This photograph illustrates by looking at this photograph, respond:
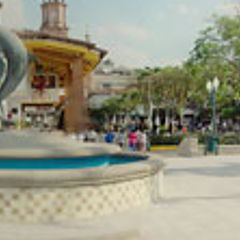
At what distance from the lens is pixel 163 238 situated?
632cm

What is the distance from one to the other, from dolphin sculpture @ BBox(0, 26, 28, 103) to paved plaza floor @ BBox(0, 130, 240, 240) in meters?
4.33

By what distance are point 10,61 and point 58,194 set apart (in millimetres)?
4461

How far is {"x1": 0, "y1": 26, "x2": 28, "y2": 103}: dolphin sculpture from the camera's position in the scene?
9.56 m

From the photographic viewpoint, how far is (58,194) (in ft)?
20.7

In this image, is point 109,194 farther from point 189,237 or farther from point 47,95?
point 47,95

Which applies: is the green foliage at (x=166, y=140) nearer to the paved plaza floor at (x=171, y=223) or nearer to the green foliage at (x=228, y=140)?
the green foliage at (x=228, y=140)

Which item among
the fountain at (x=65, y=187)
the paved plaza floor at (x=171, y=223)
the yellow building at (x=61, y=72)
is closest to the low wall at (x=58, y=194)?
the fountain at (x=65, y=187)

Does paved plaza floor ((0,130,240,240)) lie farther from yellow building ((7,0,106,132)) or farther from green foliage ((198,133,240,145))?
yellow building ((7,0,106,132))

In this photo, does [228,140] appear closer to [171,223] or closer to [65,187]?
[171,223]

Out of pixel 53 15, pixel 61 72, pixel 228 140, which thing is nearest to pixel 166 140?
pixel 228 140

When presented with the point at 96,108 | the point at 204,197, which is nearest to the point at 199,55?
the point at 204,197

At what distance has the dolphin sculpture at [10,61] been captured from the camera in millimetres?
9562

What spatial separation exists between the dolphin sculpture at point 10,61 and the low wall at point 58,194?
3.99 metres

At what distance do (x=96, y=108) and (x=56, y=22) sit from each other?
33022 mm
